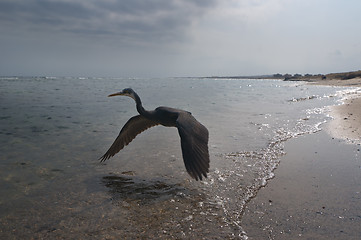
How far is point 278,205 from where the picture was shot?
430cm

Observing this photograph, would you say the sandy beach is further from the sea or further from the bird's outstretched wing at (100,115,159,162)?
the bird's outstretched wing at (100,115,159,162)

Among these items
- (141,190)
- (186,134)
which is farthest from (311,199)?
(141,190)

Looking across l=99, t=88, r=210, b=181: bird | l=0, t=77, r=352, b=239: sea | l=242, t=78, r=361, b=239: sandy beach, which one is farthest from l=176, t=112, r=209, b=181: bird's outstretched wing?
l=242, t=78, r=361, b=239: sandy beach

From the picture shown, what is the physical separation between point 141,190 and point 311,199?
3089 mm

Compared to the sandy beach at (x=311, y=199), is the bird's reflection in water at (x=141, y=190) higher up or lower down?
lower down

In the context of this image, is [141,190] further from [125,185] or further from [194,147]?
[194,147]

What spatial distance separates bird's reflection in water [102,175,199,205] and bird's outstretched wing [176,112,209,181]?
2.49 feet

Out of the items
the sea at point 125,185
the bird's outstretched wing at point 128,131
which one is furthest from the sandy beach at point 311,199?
the bird's outstretched wing at point 128,131

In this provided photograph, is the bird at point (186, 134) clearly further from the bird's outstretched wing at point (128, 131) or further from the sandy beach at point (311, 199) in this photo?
the sandy beach at point (311, 199)

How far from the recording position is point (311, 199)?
451cm

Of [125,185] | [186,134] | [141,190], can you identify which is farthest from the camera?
[125,185]

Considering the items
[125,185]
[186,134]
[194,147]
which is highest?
[186,134]

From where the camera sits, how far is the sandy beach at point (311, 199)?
11.8 feet

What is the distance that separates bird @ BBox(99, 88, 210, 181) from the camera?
13.7ft
